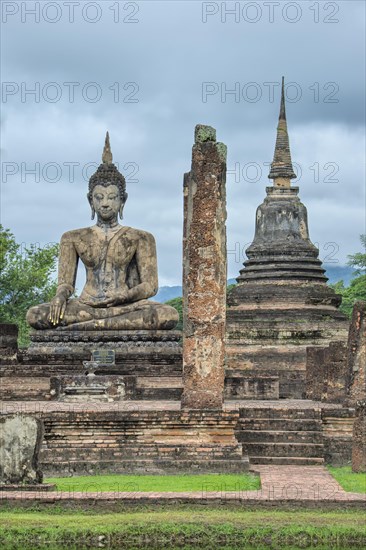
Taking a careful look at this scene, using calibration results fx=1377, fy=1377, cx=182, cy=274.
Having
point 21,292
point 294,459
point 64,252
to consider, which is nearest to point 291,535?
point 294,459

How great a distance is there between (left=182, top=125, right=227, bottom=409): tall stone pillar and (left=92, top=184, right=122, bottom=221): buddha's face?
777cm

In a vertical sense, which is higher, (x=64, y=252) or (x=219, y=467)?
(x=64, y=252)

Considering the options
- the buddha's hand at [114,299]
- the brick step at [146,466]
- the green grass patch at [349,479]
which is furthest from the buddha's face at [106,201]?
the brick step at [146,466]

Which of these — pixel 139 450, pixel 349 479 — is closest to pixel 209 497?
pixel 349 479

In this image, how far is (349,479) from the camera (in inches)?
595

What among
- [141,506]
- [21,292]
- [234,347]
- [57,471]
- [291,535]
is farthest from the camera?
[21,292]

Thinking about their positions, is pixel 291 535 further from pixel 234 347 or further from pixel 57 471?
pixel 234 347

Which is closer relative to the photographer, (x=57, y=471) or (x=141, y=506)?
(x=141, y=506)

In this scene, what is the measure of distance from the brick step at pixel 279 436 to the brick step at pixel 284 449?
3.2 inches

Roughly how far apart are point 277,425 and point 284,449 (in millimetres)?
367

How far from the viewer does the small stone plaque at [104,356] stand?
873 inches

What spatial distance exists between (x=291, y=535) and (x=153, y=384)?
10125 mm

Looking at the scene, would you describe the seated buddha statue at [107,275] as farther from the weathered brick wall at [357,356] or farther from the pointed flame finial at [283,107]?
the pointed flame finial at [283,107]

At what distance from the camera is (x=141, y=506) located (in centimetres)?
1263
